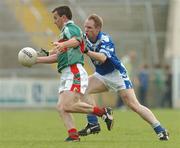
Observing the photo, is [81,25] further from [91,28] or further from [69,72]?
[69,72]

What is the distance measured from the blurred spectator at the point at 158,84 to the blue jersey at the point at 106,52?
1821cm

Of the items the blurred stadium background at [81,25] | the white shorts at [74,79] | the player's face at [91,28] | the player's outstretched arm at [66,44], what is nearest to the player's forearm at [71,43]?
the player's outstretched arm at [66,44]

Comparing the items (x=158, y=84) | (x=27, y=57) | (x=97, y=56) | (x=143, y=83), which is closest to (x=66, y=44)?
(x=97, y=56)

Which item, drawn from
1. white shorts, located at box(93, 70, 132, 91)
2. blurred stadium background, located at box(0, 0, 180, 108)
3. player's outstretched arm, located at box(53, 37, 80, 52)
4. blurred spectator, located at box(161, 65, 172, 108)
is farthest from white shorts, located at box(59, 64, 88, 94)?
blurred spectator, located at box(161, 65, 172, 108)

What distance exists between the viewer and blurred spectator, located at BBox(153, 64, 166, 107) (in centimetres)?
3050

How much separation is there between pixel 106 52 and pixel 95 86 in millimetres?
1131

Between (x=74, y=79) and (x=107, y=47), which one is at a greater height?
(x=107, y=47)

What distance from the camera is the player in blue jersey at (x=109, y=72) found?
38.5 feet

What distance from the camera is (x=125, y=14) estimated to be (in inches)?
1287

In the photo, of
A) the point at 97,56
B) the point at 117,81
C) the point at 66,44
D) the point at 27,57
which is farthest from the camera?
the point at 117,81

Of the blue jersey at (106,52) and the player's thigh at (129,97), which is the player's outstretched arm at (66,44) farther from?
the player's thigh at (129,97)

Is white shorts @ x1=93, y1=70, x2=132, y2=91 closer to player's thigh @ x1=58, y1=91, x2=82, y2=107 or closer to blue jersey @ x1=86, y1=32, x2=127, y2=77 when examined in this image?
blue jersey @ x1=86, y1=32, x2=127, y2=77

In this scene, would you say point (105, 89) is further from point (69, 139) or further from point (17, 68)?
point (17, 68)

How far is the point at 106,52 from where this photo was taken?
11.6m
